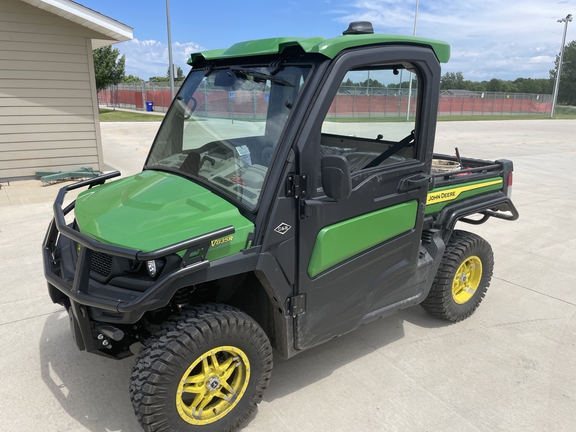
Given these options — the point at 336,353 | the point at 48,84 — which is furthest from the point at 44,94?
the point at 336,353

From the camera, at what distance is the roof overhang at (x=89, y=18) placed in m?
8.53

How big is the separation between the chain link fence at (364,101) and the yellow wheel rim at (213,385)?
55.5 inches

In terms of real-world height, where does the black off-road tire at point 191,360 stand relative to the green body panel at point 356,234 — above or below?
below

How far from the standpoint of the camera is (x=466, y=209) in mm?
A: 3789

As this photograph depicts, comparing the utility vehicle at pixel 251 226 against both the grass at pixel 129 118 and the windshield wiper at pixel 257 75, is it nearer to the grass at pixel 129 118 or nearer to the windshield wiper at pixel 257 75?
the windshield wiper at pixel 257 75

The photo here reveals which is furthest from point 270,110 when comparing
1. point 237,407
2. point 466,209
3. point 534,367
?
point 534,367

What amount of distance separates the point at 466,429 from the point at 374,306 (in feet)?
2.93

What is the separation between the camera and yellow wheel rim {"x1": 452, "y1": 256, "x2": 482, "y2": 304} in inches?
156

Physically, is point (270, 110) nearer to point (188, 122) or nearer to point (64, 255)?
point (188, 122)

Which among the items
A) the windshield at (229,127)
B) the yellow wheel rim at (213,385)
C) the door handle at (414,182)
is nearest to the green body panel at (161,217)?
the windshield at (229,127)

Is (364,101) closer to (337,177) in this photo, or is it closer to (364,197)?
(364,197)

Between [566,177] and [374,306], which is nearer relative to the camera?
[374,306]

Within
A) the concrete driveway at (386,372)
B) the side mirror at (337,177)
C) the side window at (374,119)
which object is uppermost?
the side window at (374,119)

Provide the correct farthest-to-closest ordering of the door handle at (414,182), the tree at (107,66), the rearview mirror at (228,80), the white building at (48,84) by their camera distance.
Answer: the tree at (107,66), the white building at (48,84), the door handle at (414,182), the rearview mirror at (228,80)
